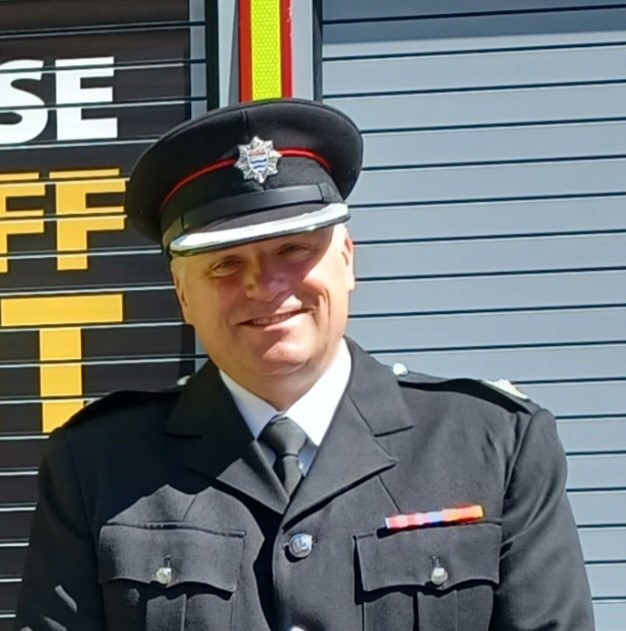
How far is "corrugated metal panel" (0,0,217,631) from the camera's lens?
2.80 metres

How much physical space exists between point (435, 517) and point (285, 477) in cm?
22

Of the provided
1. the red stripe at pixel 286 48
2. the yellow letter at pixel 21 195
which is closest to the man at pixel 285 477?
the red stripe at pixel 286 48

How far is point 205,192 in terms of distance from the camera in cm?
147

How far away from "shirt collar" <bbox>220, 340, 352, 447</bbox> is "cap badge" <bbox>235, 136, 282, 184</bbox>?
0.98ft

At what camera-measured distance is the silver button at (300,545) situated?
142 centimetres

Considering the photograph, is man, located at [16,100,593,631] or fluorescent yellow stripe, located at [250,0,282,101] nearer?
man, located at [16,100,593,631]

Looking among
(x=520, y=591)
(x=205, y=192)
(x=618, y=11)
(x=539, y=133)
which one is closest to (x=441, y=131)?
(x=539, y=133)

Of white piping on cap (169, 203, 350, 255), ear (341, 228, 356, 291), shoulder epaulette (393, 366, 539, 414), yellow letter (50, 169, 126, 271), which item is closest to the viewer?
white piping on cap (169, 203, 350, 255)

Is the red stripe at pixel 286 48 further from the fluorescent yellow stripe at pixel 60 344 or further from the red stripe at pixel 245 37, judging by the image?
the fluorescent yellow stripe at pixel 60 344

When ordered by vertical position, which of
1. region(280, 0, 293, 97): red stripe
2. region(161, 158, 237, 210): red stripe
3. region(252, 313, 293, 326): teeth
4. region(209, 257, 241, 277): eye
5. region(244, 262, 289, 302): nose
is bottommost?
region(252, 313, 293, 326): teeth

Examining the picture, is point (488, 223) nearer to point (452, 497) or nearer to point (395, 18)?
point (395, 18)

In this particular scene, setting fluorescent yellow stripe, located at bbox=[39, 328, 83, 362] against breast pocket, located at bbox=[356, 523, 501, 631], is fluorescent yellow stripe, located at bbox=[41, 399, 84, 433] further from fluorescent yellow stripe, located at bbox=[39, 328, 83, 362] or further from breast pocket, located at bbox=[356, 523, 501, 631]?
breast pocket, located at bbox=[356, 523, 501, 631]

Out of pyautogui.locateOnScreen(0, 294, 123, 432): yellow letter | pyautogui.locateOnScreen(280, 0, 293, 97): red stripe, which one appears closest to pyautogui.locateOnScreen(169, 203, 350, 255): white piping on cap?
pyautogui.locateOnScreen(280, 0, 293, 97): red stripe

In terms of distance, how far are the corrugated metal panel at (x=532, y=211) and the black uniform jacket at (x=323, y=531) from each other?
1254 millimetres
